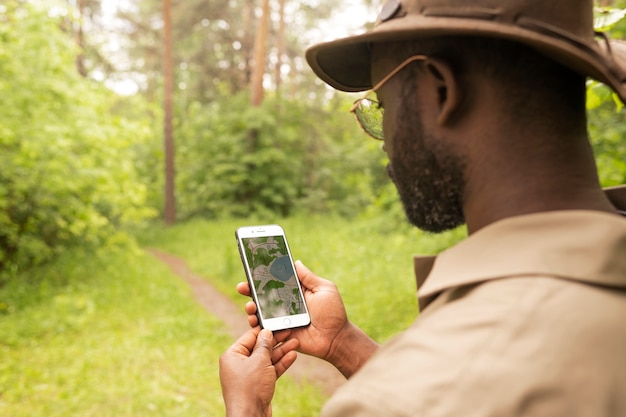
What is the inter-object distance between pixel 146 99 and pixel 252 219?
1310cm

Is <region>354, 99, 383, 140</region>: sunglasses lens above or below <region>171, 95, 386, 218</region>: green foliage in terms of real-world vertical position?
above

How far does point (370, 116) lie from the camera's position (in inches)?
68.1

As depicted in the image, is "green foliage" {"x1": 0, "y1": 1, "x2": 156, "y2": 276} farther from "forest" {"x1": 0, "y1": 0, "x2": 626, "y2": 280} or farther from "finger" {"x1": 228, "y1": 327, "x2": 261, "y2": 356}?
"finger" {"x1": 228, "y1": 327, "x2": 261, "y2": 356}

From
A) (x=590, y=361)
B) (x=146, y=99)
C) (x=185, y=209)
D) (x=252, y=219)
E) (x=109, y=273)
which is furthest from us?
(x=146, y=99)

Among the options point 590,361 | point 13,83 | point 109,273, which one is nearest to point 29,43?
point 13,83

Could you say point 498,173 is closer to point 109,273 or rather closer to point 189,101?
point 109,273

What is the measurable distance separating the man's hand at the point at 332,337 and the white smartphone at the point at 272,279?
0.12 feet

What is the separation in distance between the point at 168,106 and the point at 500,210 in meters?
19.2

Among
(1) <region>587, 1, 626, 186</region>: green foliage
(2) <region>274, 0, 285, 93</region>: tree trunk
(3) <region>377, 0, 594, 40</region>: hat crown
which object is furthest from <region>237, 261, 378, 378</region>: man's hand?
(2) <region>274, 0, 285, 93</region>: tree trunk

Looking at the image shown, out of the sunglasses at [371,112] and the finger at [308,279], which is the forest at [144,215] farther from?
the finger at [308,279]

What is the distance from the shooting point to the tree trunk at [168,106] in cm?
1777

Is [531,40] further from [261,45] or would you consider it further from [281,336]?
[261,45]

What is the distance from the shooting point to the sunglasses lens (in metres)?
1.62

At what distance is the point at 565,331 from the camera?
924 mm
